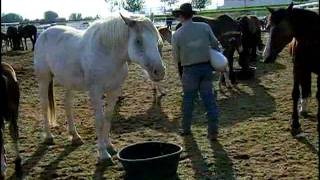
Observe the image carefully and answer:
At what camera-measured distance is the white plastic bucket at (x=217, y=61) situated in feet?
19.3

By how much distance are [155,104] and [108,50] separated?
12.7ft

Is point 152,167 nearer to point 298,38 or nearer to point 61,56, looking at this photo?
point 61,56

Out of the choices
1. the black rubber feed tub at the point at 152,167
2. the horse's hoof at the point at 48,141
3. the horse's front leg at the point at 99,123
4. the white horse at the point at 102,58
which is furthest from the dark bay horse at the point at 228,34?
the black rubber feed tub at the point at 152,167

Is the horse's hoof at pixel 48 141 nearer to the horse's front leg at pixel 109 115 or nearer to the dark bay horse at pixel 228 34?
the horse's front leg at pixel 109 115

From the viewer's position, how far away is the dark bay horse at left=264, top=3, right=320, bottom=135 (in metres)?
5.80

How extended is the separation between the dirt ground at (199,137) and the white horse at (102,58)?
532mm

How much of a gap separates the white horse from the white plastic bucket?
39.1 inches

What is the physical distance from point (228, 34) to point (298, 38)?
17.5ft

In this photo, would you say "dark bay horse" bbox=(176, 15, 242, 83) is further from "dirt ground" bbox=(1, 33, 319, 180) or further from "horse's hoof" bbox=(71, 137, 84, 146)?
"horse's hoof" bbox=(71, 137, 84, 146)

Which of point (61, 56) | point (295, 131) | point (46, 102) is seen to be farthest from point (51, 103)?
point (295, 131)

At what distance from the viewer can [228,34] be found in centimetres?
1123

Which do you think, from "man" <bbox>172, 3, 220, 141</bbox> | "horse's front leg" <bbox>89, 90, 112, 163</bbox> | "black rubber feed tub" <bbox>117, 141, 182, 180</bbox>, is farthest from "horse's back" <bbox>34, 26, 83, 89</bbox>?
"black rubber feed tub" <bbox>117, 141, 182, 180</bbox>

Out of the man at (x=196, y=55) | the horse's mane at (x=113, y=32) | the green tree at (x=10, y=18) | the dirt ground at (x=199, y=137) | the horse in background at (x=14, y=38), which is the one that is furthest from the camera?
the green tree at (x=10, y=18)

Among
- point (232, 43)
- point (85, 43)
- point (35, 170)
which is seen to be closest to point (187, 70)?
point (85, 43)
